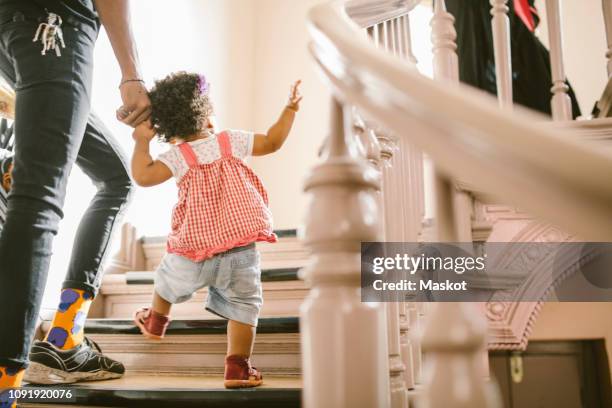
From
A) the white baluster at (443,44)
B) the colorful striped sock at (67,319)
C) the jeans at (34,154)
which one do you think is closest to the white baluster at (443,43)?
the white baluster at (443,44)

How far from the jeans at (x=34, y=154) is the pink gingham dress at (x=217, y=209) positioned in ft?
1.64

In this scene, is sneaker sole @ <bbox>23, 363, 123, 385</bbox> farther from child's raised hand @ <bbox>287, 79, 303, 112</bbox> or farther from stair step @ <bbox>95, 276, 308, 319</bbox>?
child's raised hand @ <bbox>287, 79, 303, 112</bbox>

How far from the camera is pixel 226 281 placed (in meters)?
1.73

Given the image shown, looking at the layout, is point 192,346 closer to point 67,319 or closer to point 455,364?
point 67,319

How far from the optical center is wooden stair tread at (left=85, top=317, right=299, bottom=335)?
1823 millimetres

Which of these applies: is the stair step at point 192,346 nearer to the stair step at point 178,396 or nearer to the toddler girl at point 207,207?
the toddler girl at point 207,207

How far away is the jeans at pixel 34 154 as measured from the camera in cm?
117

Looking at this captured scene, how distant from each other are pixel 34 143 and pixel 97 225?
50 cm

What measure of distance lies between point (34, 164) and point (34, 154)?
2 centimetres

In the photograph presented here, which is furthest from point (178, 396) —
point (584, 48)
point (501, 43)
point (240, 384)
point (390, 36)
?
point (584, 48)

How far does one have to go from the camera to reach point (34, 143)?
1245 mm

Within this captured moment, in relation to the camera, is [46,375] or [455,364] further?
[46,375]

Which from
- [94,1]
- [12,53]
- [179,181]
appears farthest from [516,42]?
[12,53]
